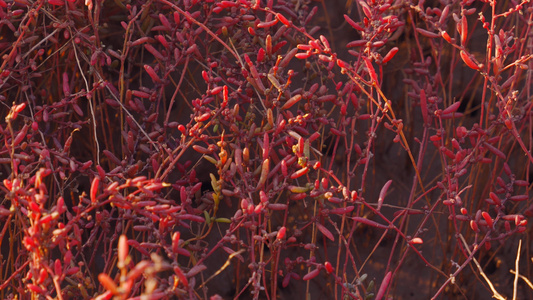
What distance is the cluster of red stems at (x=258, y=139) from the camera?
4.63 feet

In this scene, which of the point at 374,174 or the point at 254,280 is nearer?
Result: the point at 254,280

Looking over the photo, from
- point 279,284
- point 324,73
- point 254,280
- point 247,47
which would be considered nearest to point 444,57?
point 324,73

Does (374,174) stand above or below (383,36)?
below

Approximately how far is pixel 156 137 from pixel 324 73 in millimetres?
652

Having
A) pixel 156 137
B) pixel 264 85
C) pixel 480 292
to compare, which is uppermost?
pixel 264 85

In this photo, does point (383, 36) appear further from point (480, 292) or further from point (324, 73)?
point (480, 292)

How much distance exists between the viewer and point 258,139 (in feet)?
4.94

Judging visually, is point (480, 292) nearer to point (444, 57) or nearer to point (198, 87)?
point (444, 57)

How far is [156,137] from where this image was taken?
165 cm

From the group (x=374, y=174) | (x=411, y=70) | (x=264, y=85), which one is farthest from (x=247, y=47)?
(x=374, y=174)

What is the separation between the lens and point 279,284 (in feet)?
6.24

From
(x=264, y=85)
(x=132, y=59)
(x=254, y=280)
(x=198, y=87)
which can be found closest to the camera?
(x=254, y=280)

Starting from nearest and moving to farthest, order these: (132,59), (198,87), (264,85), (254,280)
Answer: (254,280)
(264,85)
(132,59)
(198,87)

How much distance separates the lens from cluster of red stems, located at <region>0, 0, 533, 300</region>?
141cm
